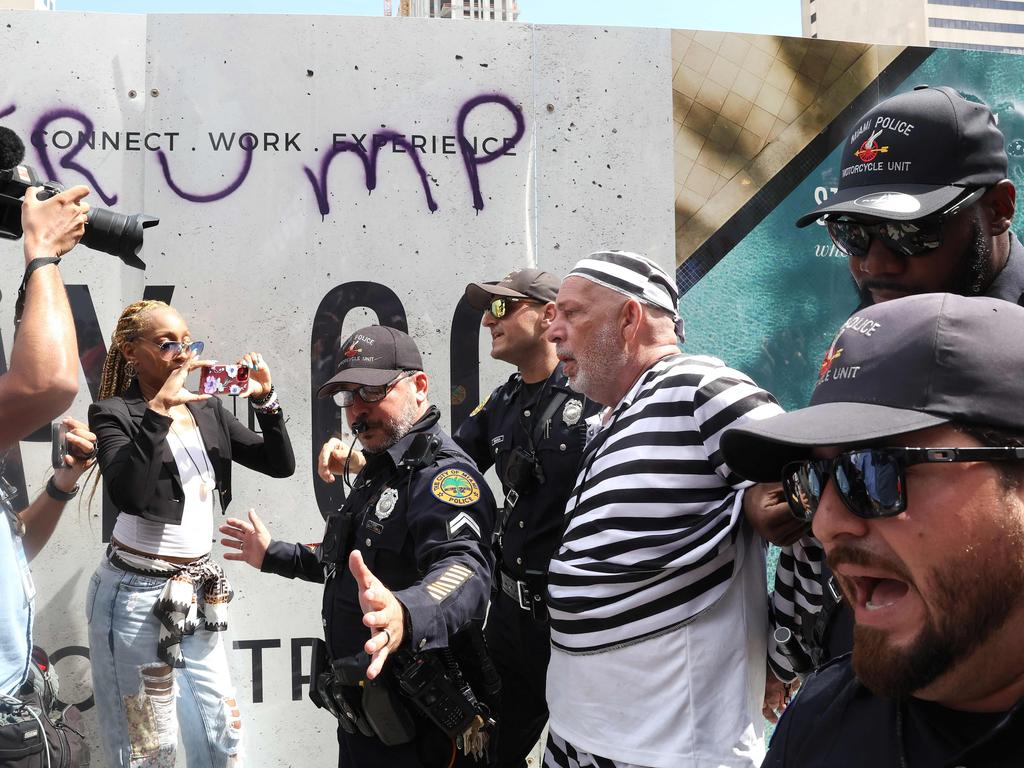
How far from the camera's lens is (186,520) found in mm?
3721

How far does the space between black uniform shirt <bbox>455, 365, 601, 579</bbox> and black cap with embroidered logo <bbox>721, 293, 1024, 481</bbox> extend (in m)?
2.20

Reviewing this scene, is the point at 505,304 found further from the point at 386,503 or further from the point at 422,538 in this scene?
the point at 422,538

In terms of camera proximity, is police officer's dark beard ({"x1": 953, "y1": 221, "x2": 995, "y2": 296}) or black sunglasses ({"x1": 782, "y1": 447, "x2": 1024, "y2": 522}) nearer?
black sunglasses ({"x1": 782, "y1": 447, "x2": 1024, "y2": 522})

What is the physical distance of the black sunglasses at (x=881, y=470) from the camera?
0.98 metres

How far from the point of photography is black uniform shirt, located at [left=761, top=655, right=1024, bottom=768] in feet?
3.23

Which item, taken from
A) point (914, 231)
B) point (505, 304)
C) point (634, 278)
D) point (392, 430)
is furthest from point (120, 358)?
Result: point (914, 231)

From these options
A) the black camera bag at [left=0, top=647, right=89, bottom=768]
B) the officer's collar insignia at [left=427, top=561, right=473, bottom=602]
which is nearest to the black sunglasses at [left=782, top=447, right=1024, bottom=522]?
the officer's collar insignia at [left=427, top=561, right=473, bottom=602]

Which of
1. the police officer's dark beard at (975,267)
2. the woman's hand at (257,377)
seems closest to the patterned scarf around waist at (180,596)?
the woman's hand at (257,377)

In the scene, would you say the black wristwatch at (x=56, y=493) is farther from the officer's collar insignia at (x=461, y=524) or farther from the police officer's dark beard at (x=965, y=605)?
the police officer's dark beard at (x=965, y=605)

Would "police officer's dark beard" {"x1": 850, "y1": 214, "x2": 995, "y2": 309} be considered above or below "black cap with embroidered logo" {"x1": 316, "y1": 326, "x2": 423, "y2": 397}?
above

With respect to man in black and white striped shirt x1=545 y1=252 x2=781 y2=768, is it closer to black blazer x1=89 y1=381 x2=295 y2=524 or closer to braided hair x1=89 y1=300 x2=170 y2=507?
black blazer x1=89 y1=381 x2=295 y2=524

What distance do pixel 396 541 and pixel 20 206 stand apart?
1.36 meters

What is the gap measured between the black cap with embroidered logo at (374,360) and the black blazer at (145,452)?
0.83 meters

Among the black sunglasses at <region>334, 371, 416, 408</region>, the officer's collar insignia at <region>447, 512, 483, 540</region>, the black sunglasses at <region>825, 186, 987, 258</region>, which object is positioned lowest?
the officer's collar insignia at <region>447, 512, 483, 540</region>
